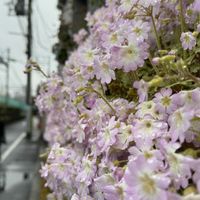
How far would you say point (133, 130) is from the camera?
187 cm

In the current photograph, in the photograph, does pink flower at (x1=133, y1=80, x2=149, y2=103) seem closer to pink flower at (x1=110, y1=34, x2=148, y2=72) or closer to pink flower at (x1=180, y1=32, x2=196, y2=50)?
pink flower at (x1=110, y1=34, x2=148, y2=72)

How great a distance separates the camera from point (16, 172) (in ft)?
47.3

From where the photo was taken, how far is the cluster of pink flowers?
1.49m

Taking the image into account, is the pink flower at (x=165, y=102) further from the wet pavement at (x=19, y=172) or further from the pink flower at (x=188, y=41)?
the wet pavement at (x=19, y=172)

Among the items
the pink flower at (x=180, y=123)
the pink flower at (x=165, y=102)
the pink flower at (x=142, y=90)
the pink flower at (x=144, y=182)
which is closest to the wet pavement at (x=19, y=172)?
the pink flower at (x=142, y=90)

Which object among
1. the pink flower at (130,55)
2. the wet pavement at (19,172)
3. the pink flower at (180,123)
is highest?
the pink flower at (130,55)

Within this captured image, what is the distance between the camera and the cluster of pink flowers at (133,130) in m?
1.49

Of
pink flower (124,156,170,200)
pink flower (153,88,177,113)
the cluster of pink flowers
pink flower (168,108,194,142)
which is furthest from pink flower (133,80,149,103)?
pink flower (124,156,170,200)

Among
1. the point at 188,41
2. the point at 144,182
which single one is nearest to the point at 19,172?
the point at 188,41

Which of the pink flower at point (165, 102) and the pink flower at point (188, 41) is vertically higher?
the pink flower at point (188, 41)

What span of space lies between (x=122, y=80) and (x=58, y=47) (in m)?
9.22

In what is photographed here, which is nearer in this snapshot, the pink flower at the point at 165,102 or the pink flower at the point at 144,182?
the pink flower at the point at 144,182

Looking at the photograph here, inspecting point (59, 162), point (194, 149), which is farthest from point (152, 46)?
point (194, 149)

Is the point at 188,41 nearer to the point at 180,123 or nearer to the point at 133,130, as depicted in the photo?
the point at 133,130
